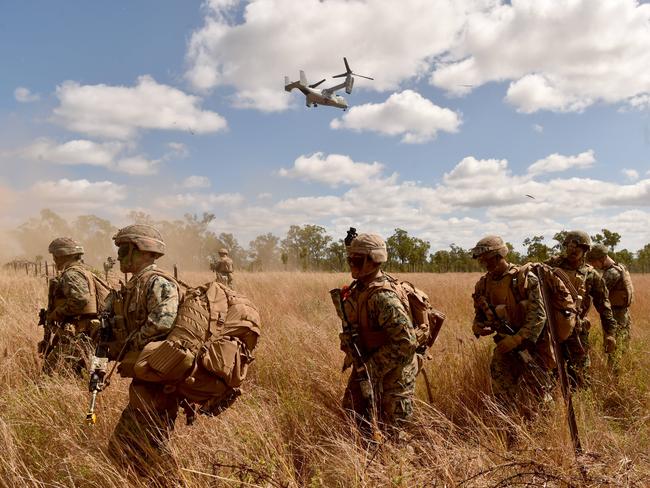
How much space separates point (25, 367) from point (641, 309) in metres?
10.7

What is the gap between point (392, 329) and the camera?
3.34 m

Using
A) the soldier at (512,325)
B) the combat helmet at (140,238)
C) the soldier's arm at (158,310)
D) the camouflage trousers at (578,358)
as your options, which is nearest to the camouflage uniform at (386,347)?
the soldier at (512,325)

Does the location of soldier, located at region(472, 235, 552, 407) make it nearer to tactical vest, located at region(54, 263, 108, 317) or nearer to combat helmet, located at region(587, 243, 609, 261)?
combat helmet, located at region(587, 243, 609, 261)

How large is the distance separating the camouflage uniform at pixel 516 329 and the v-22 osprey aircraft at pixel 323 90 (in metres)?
20.8

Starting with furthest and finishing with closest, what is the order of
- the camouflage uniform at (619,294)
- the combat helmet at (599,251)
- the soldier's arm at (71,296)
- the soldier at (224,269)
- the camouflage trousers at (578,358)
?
1. the soldier at (224,269)
2. the combat helmet at (599,251)
3. the camouflage uniform at (619,294)
4. the soldier's arm at (71,296)
5. the camouflage trousers at (578,358)

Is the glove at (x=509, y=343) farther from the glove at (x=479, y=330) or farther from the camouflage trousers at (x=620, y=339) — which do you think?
the camouflage trousers at (x=620, y=339)

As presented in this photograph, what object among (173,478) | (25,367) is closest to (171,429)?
(173,478)

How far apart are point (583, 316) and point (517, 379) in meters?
1.62

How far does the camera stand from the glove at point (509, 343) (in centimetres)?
406

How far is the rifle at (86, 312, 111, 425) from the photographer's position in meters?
2.98

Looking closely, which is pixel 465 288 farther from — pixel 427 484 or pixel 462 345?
pixel 427 484

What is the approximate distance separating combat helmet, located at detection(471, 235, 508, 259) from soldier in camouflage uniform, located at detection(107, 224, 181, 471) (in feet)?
8.25

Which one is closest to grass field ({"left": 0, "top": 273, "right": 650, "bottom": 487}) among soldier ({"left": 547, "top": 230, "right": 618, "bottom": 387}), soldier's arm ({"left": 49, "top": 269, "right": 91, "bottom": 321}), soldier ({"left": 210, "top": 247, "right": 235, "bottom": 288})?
soldier ({"left": 547, "top": 230, "right": 618, "bottom": 387})

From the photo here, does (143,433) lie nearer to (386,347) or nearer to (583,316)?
(386,347)
